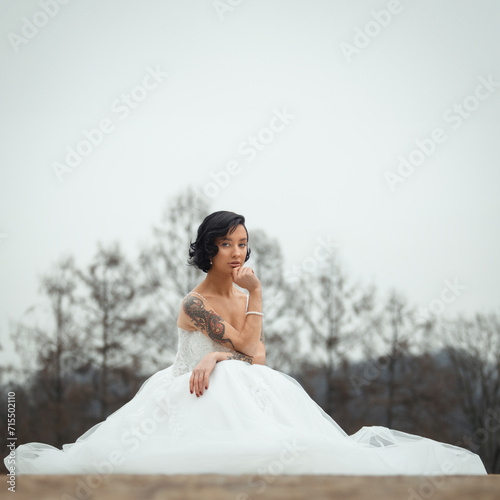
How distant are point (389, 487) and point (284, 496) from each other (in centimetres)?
45

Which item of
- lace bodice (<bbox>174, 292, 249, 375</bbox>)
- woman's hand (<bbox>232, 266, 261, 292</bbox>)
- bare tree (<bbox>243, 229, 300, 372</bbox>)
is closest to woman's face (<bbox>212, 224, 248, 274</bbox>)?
woman's hand (<bbox>232, 266, 261, 292</bbox>)

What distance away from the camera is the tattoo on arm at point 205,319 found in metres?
3.84

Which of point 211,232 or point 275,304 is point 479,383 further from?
point 211,232

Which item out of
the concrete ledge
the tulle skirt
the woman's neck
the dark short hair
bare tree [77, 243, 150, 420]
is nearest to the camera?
the concrete ledge

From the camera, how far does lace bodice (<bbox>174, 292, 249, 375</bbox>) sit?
12.8 feet

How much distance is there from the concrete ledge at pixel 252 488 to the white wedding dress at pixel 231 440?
0.36 m

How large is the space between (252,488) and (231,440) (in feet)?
2.63

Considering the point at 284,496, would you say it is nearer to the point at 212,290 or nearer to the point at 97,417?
the point at 212,290

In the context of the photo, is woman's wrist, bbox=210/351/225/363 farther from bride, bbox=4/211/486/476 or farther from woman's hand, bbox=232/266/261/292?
woman's hand, bbox=232/266/261/292

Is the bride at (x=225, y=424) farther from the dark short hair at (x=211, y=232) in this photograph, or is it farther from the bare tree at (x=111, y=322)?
the bare tree at (x=111, y=322)

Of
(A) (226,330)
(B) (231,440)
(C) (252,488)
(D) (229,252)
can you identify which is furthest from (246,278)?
(C) (252,488)

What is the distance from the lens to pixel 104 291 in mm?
12625

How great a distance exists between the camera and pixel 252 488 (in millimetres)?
2328

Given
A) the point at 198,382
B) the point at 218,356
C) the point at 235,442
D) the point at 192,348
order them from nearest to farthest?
the point at 235,442, the point at 198,382, the point at 218,356, the point at 192,348
